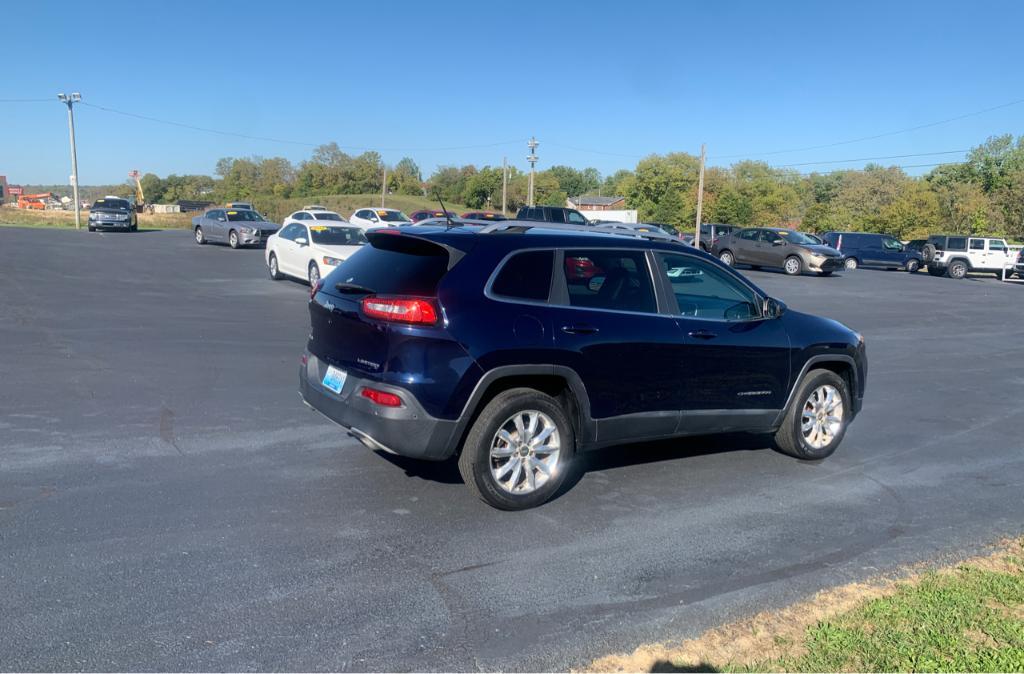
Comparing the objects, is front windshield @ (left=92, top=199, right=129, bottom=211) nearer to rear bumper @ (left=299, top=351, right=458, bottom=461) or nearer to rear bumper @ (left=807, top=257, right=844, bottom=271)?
rear bumper @ (left=807, top=257, right=844, bottom=271)

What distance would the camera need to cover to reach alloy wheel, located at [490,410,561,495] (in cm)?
513

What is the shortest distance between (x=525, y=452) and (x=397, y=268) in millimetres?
1460

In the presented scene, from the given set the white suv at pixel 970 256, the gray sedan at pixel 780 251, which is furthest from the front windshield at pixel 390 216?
the white suv at pixel 970 256

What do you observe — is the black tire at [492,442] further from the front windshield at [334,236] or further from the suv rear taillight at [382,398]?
the front windshield at [334,236]

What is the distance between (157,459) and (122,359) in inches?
159

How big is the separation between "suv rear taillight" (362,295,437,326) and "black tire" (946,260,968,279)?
34303mm

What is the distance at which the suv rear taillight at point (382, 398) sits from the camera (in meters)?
4.82

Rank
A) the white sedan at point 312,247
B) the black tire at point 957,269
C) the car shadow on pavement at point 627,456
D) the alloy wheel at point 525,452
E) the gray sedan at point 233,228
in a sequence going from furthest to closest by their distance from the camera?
the black tire at point 957,269
the gray sedan at point 233,228
the white sedan at point 312,247
the car shadow on pavement at point 627,456
the alloy wheel at point 525,452

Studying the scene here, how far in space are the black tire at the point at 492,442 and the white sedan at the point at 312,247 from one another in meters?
12.1

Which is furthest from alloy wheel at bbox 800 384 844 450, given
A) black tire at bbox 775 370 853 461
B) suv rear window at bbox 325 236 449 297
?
suv rear window at bbox 325 236 449 297

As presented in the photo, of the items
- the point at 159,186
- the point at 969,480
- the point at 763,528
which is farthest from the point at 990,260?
the point at 159,186

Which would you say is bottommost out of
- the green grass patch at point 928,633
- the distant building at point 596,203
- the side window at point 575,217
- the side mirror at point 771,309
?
the green grass patch at point 928,633

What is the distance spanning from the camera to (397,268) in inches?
206

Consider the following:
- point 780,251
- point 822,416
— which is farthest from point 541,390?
point 780,251
